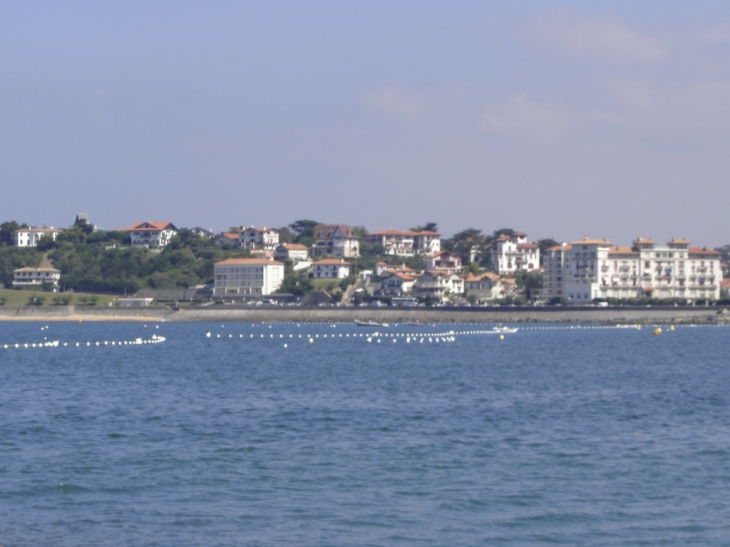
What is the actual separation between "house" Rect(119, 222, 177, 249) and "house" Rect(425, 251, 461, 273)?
5075 centimetres

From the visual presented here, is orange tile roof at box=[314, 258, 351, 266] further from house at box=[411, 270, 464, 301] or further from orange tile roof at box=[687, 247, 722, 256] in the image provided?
orange tile roof at box=[687, 247, 722, 256]

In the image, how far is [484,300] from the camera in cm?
13600

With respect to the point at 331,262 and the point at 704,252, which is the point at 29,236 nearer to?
the point at 331,262

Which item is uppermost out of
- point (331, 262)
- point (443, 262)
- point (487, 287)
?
point (443, 262)

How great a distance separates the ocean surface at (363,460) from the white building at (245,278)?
102002mm

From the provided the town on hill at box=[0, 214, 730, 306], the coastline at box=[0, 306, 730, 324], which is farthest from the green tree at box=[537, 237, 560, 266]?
the coastline at box=[0, 306, 730, 324]

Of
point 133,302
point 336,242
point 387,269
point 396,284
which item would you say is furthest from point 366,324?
point 336,242

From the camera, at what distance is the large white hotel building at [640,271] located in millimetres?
128875

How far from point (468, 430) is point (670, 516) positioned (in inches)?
329

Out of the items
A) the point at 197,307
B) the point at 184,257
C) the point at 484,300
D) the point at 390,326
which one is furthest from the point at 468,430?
the point at 184,257

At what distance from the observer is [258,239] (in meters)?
173

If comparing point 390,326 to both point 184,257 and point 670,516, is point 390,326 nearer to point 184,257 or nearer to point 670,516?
point 184,257

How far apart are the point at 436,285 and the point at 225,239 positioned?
5081cm

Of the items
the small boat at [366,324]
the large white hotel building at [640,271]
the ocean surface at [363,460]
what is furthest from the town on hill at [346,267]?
the ocean surface at [363,460]
